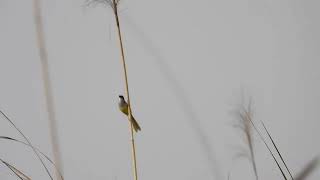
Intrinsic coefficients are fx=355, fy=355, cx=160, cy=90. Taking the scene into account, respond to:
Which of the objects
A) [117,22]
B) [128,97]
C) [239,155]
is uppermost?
[117,22]

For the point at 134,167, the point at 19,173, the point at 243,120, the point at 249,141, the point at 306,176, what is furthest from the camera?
the point at 249,141

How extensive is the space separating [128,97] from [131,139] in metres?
0.21

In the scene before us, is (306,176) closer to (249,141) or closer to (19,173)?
(19,173)

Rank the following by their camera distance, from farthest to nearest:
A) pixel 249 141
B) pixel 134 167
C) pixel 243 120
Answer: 1. pixel 249 141
2. pixel 243 120
3. pixel 134 167

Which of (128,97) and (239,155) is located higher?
(128,97)

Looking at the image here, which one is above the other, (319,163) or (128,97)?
(128,97)

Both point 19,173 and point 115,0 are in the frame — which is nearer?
point 19,173

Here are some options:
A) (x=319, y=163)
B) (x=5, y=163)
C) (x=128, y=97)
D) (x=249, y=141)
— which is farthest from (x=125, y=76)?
(x=249, y=141)

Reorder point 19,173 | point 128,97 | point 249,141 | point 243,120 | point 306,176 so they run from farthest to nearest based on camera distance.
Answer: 1. point 249,141
2. point 243,120
3. point 128,97
4. point 19,173
5. point 306,176

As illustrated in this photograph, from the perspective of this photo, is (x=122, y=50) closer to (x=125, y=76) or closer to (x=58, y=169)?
(x=125, y=76)

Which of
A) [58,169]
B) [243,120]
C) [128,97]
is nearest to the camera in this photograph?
[58,169]

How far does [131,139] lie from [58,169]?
44 cm

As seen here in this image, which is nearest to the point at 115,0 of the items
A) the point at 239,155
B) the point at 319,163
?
the point at 319,163

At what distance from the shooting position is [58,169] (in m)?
1.31
